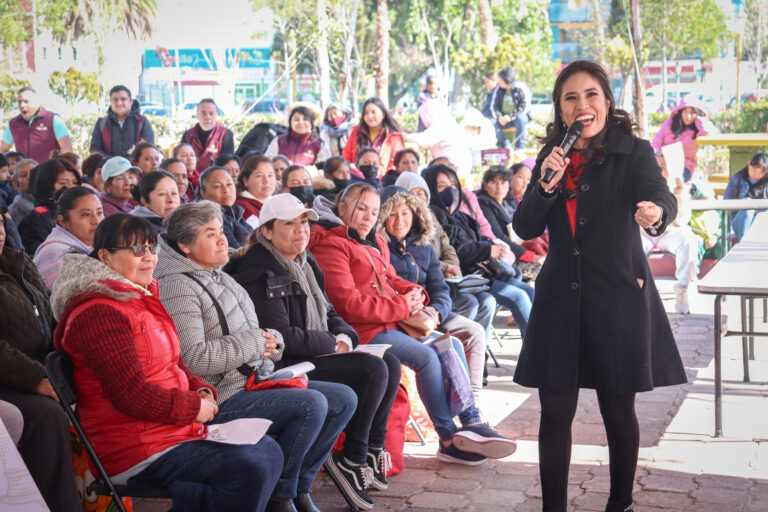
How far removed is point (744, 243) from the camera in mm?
6844

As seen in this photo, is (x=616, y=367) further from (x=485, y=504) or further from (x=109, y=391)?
(x=109, y=391)

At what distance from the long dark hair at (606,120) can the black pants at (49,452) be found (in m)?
1.94

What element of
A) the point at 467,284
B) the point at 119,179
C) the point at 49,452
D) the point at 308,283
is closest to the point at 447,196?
the point at 467,284

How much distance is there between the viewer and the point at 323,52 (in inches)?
1129

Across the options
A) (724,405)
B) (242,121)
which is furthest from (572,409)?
(242,121)

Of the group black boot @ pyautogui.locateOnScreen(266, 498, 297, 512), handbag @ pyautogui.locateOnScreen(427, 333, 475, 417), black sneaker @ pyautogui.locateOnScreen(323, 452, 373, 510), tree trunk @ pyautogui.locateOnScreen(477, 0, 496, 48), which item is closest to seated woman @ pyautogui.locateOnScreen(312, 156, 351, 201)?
handbag @ pyautogui.locateOnScreen(427, 333, 475, 417)

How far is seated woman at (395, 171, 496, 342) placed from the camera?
6344mm

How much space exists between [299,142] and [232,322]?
607 centimetres

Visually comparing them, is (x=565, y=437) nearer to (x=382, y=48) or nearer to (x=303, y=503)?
(x=303, y=503)

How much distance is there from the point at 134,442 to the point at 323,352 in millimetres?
1265

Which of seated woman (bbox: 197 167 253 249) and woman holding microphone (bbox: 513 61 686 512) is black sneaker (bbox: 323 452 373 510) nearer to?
woman holding microphone (bbox: 513 61 686 512)

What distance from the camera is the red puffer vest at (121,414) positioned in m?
3.12

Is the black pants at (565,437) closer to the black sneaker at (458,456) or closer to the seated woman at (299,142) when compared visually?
the black sneaker at (458,456)

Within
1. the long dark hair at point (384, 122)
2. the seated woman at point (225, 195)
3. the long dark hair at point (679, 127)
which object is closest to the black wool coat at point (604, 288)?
the seated woman at point (225, 195)
